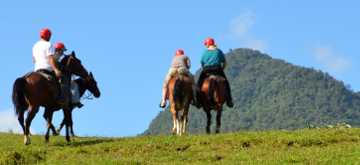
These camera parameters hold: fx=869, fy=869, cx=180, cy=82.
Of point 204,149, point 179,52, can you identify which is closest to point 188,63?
point 179,52

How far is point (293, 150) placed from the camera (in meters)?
22.4

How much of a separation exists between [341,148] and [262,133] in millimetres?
4025

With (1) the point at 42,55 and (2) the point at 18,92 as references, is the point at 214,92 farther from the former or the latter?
(2) the point at 18,92

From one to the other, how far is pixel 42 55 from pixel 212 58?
6818 mm

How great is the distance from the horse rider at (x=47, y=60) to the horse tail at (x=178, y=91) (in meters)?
3.99

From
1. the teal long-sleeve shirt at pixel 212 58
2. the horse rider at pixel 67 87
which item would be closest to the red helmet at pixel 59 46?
the horse rider at pixel 67 87

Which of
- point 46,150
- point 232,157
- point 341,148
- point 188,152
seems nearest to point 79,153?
point 46,150

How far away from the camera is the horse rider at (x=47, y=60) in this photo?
26.6 meters

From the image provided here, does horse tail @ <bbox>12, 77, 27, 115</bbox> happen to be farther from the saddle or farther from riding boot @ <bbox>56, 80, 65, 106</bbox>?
riding boot @ <bbox>56, 80, 65, 106</bbox>

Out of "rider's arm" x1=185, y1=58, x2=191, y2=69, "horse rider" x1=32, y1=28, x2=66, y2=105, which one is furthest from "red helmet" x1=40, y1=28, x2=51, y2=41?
"rider's arm" x1=185, y1=58, x2=191, y2=69

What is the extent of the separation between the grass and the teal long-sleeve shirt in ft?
18.3

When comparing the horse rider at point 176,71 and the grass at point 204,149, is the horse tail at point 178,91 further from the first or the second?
the grass at point 204,149

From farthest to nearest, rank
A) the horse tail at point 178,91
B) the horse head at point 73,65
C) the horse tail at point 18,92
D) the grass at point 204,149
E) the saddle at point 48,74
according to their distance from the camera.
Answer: the horse tail at point 178,91
the horse head at point 73,65
the saddle at point 48,74
the horse tail at point 18,92
the grass at point 204,149

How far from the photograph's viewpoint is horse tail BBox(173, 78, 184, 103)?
2916cm
